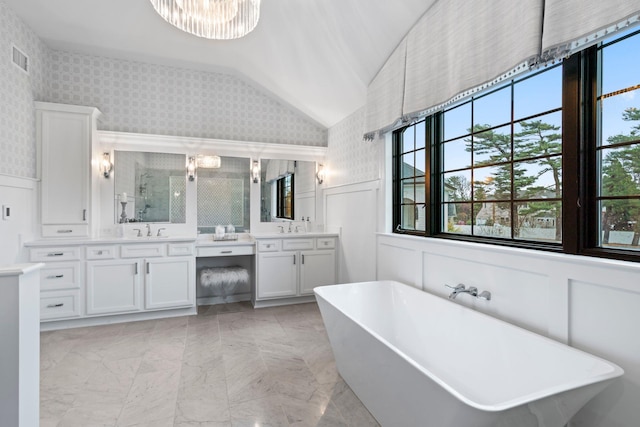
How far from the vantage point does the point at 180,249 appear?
3785 millimetres

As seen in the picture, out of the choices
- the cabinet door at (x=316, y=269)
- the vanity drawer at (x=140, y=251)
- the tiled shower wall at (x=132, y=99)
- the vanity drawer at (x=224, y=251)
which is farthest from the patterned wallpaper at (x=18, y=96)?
the cabinet door at (x=316, y=269)

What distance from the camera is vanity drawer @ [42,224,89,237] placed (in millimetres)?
3473

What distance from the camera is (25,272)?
1.44m

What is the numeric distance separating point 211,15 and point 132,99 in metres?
2.60

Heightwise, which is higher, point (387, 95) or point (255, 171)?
point (387, 95)

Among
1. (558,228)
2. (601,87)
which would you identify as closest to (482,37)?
(601,87)

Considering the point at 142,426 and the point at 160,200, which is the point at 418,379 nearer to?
the point at 142,426

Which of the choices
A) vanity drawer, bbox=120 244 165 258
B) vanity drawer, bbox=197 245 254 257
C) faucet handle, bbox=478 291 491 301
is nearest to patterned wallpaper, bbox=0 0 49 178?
vanity drawer, bbox=120 244 165 258

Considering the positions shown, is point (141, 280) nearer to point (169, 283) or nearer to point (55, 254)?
point (169, 283)

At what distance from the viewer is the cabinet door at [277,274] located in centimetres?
408

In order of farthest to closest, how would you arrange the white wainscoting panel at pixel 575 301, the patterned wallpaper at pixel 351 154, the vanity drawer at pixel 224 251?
the vanity drawer at pixel 224 251 < the patterned wallpaper at pixel 351 154 < the white wainscoting panel at pixel 575 301

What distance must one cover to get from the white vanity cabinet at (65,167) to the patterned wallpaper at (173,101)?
1.29 ft

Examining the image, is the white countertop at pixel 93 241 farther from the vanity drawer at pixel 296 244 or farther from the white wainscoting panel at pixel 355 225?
the white wainscoting panel at pixel 355 225

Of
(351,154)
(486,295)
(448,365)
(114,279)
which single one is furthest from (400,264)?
(114,279)
